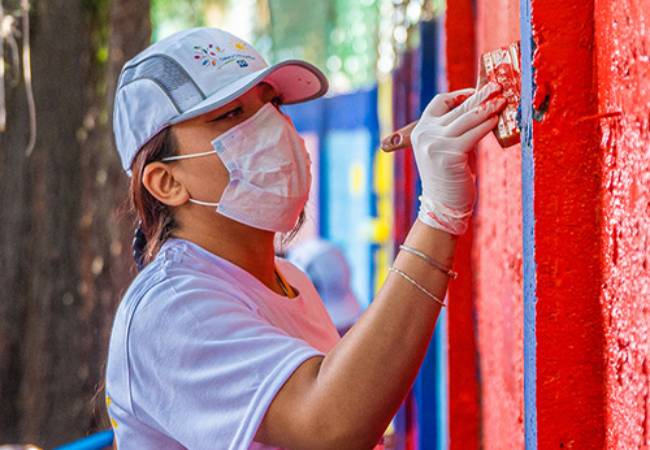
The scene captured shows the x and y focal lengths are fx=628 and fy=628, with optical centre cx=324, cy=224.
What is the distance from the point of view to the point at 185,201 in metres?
1.56

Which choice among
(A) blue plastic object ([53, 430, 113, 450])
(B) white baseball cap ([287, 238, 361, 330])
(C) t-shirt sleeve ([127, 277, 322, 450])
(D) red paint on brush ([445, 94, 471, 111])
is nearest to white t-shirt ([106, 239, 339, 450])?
(C) t-shirt sleeve ([127, 277, 322, 450])

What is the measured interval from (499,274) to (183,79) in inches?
40.4

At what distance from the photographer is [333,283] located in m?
3.89

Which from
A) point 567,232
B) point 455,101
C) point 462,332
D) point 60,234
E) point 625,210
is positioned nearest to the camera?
point 625,210

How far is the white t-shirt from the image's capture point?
1.13 meters

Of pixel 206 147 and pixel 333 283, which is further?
pixel 333 283

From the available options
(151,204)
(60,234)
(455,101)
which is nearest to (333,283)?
(60,234)

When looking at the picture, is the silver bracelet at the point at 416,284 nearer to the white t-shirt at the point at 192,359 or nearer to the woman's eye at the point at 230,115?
the white t-shirt at the point at 192,359

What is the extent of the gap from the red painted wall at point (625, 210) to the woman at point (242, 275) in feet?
0.96

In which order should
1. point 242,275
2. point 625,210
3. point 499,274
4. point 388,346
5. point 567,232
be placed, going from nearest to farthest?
point 625,210 → point 567,232 → point 388,346 → point 242,275 → point 499,274

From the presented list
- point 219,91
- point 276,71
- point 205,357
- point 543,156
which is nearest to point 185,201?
point 219,91

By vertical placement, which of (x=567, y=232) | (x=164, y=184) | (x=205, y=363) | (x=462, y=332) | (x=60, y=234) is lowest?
(x=462, y=332)

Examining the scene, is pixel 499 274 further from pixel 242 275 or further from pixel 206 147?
pixel 206 147

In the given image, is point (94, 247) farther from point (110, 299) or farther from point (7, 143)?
point (7, 143)
